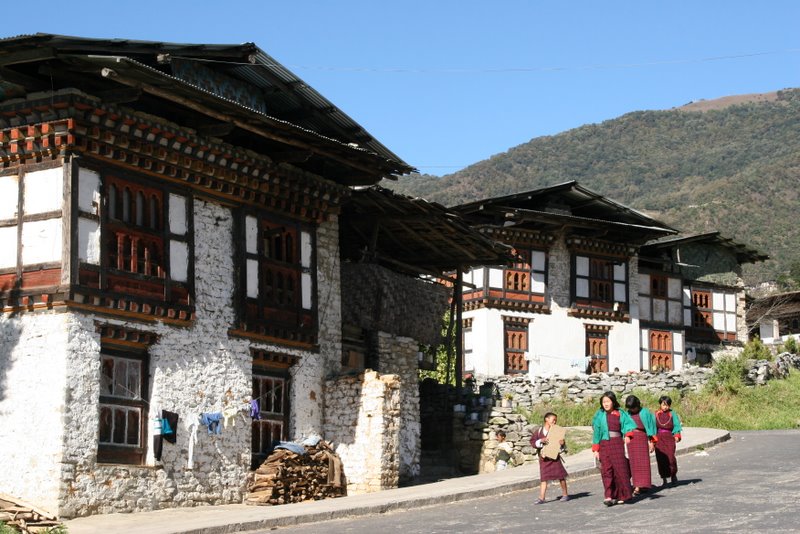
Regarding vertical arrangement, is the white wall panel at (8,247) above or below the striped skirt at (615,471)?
above

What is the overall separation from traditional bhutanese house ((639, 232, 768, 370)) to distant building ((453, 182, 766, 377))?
0.08m

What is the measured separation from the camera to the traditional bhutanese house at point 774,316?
56281 mm

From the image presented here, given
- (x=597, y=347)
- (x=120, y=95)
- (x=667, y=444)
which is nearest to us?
(x=120, y=95)

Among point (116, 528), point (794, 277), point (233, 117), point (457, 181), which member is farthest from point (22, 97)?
point (457, 181)

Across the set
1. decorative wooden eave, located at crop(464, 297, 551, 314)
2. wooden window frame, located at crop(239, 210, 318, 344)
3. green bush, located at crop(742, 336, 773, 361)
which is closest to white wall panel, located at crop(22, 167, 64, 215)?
wooden window frame, located at crop(239, 210, 318, 344)

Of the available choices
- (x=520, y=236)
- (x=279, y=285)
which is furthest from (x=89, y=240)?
(x=520, y=236)

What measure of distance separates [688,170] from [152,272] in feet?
349

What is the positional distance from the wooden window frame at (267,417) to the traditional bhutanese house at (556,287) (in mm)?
18137

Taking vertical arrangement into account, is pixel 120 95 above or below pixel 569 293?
above

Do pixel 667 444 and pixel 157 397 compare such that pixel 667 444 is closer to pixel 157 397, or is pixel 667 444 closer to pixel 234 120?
pixel 157 397

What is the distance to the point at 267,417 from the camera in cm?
2256

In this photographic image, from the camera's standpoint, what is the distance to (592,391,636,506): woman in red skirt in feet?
58.6

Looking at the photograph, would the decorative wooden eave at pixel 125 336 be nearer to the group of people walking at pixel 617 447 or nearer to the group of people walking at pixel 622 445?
the group of people walking at pixel 617 447

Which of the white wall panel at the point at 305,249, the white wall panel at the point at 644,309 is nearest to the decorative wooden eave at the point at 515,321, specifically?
the white wall panel at the point at 644,309
